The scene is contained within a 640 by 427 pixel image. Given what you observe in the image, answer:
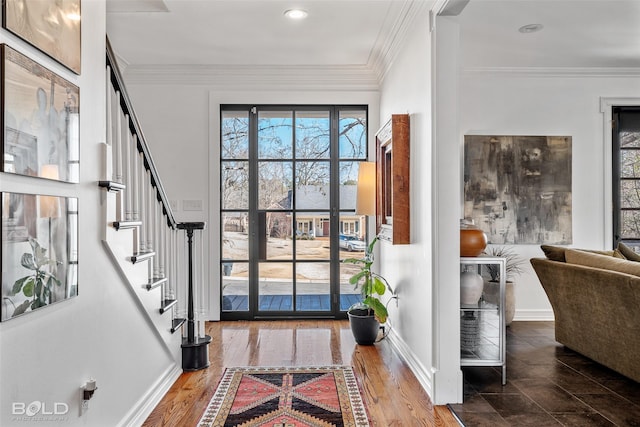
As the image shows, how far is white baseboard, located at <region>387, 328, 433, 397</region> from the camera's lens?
2.84 m

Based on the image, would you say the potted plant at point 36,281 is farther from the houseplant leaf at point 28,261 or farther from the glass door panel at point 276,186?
the glass door panel at point 276,186

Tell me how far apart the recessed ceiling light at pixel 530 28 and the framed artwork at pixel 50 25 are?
10.8ft

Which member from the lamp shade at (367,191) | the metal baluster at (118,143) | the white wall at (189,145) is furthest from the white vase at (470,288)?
the white wall at (189,145)

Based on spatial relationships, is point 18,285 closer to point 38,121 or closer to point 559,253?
point 38,121

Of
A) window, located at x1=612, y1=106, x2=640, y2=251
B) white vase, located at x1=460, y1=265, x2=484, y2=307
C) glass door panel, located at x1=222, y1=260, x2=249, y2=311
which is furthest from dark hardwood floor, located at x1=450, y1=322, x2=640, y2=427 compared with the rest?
glass door panel, located at x1=222, y1=260, x2=249, y2=311

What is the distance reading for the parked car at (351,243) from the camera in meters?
4.93

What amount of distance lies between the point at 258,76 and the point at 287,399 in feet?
11.0

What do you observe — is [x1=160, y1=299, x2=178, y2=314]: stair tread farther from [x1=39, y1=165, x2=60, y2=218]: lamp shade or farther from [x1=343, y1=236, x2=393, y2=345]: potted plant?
[x1=343, y1=236, x2=393, y2=345]: potted plant

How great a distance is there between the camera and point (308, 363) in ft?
11.2

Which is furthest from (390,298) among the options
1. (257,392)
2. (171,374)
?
(171,374)

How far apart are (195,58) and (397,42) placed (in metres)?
2.02

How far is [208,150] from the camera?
4.79m

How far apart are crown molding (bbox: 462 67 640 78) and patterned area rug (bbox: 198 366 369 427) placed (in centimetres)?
332

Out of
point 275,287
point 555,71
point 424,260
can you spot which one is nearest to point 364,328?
point 424,260
